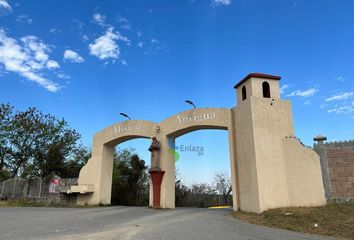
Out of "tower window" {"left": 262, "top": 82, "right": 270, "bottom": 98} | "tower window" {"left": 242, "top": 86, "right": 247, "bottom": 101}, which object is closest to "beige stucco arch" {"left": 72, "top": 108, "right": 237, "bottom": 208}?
"tower window" {"left": 242, "top": 86, "right": 247, "bottom": 101}

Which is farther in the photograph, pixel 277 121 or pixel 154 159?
pixel 154 159

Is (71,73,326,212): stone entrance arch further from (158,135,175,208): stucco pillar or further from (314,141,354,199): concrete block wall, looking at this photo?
(314,141,354,199): concrete block wall

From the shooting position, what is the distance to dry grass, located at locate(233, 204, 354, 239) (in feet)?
32.1

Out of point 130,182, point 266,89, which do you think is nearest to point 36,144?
point 130,182

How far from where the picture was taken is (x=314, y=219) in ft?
37.1

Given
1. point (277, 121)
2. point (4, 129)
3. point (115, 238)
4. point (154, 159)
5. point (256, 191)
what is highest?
point (4, 129)

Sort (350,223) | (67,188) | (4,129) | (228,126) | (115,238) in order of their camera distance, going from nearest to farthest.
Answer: (115,238) → (350,223) → (228,126) → (67,188) → (4,129)

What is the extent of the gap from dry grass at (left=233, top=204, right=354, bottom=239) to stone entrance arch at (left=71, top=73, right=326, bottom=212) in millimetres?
1134

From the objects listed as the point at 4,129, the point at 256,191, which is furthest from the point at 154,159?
the point at 4,129

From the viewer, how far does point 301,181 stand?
15070 millimetres

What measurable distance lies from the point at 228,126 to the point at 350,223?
867 centimetres

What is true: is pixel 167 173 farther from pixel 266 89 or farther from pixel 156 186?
pixel 266 89

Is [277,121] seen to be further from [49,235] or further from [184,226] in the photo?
[49,235]

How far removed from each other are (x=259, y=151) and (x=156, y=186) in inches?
303
